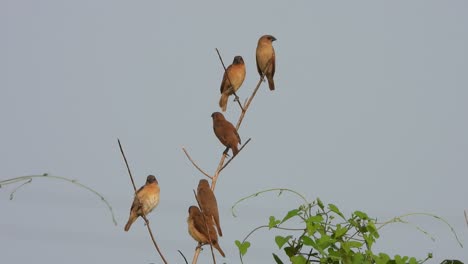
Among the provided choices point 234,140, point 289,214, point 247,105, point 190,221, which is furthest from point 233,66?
point 289,214

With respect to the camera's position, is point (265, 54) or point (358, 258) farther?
point (265, 54)

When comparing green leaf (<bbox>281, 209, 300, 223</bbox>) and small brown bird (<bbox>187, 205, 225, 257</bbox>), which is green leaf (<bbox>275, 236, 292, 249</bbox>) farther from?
small brown bird (<bbox>187, 205, 225, 257</bbox>)

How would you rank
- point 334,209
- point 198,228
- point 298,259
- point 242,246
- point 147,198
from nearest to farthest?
1. point 298,259
2. point 334,209
3. point 242,246
4. point 198,228
5. point 147,198

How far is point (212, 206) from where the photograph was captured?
568 cm

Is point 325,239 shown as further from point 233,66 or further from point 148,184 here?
point 233,66

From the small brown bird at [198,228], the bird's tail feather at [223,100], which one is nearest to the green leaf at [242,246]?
the small brown bird at [198,228]

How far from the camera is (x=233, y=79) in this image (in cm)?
891

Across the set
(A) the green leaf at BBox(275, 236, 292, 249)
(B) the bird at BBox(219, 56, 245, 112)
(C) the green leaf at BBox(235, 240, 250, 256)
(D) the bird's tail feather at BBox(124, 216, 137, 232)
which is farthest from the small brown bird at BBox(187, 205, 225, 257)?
(B) the bird at BBox(219, 56, 245, 112)

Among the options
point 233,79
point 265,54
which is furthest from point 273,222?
point 265,54

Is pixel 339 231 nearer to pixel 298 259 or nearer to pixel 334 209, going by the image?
pixel 334 209

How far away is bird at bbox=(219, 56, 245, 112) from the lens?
8.94 meters

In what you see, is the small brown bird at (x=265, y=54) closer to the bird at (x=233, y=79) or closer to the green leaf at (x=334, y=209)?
the bird at (x=233, y=79)

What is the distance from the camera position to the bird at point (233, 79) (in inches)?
352

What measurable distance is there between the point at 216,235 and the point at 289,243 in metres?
2.82
